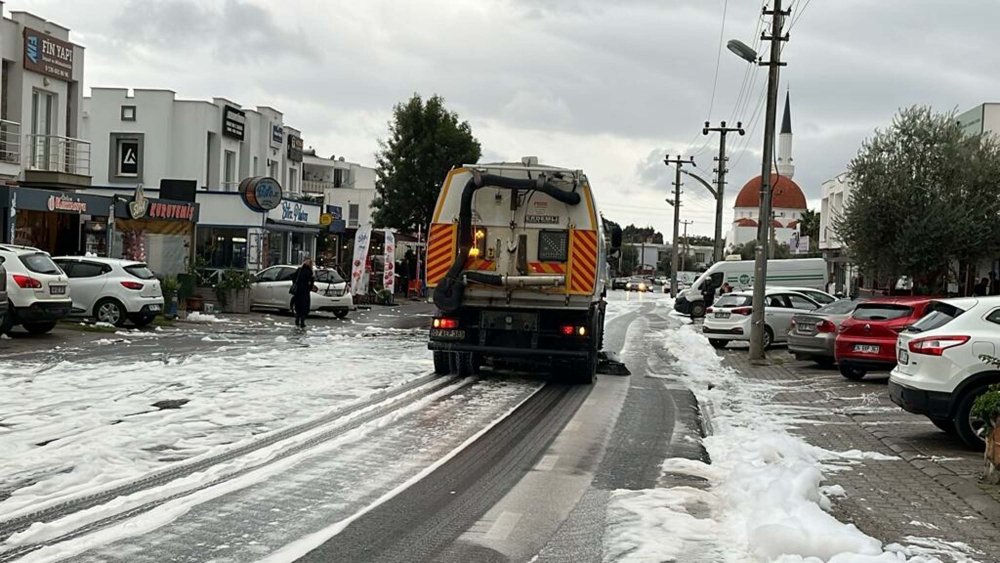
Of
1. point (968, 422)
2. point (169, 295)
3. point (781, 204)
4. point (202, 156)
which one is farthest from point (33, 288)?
point (781, 204)

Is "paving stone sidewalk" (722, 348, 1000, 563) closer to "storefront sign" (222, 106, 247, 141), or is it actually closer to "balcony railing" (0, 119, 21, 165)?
"balcony railing" (0, 119, 21, 165)

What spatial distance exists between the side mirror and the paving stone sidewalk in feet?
14.6

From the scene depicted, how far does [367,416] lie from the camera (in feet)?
38.3

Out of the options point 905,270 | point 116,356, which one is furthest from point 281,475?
point 905,270

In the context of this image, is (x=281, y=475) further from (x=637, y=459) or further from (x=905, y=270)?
(x=905, y=270)

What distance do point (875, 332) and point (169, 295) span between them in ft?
56.7

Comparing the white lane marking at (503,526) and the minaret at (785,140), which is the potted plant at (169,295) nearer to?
the white lane marking at (503,526)

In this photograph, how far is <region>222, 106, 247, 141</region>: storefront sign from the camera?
4616cm

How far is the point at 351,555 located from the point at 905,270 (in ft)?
89.0

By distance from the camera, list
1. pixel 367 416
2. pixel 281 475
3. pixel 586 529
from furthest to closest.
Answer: pixel 367 416
pixel 281 475
pixel 586 529

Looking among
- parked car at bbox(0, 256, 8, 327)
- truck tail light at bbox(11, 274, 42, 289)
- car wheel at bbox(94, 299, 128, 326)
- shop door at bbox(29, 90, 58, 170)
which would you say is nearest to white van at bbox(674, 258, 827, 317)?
car wheel at bbox(94, 299, 128, 326)

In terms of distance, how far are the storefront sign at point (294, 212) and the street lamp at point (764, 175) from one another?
69.1ft

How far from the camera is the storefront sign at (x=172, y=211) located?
2911cm

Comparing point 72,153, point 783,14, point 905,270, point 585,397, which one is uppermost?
point 783,14
